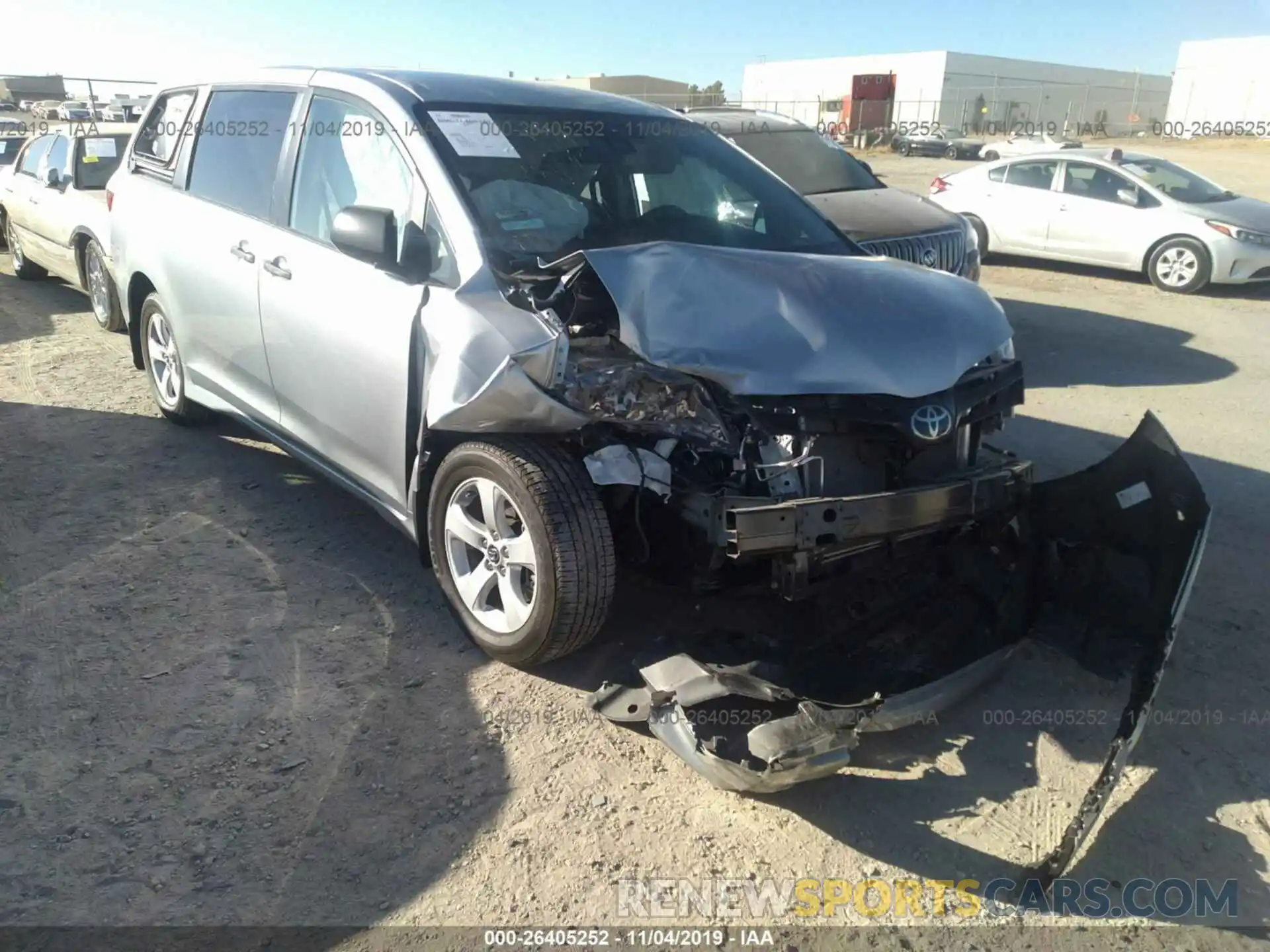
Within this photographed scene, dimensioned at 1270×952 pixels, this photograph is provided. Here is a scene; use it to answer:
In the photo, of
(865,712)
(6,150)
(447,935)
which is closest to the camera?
(447,935)

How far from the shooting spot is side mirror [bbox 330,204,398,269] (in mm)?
3336

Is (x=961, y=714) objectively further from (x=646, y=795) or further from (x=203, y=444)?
(x=203, y=444)

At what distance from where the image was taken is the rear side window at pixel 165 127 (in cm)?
524

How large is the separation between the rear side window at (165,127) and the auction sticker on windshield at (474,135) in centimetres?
228

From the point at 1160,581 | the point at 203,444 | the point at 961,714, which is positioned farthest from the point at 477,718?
the point at 203,444

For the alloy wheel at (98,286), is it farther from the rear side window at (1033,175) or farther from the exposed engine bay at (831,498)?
the rear side window at (1033,175)

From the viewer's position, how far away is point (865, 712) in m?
2.77

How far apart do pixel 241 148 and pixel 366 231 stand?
5.70 ft

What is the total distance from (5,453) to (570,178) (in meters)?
3.76

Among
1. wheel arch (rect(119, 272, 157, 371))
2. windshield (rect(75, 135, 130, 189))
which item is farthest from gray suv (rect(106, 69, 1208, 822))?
windshield (rect(75, 135, 130, 189))

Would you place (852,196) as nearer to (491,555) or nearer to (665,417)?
(665,417)

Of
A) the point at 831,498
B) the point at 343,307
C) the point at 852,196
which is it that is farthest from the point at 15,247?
the point at 831,498

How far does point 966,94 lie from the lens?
5291 cm

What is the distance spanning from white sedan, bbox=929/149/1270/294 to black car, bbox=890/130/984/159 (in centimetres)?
2451
